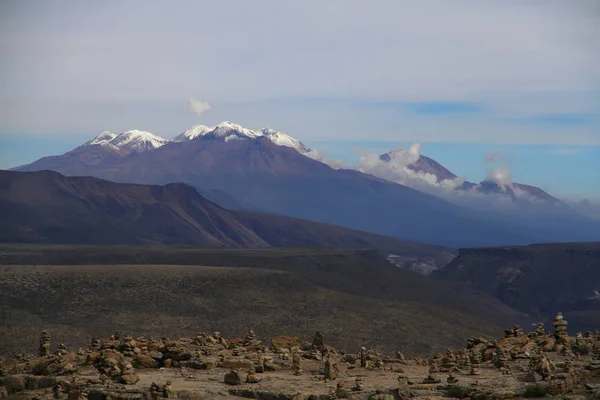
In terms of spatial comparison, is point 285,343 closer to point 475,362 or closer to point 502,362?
point 475,362

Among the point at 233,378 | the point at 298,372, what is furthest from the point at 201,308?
the point at 233,378

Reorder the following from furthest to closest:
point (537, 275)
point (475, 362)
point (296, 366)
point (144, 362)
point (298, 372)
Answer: point (537, 275)
point (475, 362)
point (144, 362)
point (296, 366)
point (298, 372)

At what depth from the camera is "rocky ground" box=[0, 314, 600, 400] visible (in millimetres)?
24625

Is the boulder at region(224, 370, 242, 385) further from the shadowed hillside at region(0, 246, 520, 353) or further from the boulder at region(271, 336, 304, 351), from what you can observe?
the shadowed hillside at region(0, 246, 520, 353)

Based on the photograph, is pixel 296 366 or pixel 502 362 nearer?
pixel 502 362

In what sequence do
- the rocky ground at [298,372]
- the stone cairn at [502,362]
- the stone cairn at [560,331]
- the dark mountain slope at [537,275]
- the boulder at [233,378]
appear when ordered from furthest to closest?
the dark mountain slope at [537,275] < the stone cairn at [560,331] < the stone cairn at [502,362] < the boulder at [233,378] < the rocky ground at [298,372]

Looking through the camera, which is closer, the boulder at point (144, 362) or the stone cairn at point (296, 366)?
the stone cairn at point (296, 366)

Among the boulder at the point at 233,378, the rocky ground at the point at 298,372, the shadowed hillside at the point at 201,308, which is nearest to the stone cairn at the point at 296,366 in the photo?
the rocky ground at the point at 298,372

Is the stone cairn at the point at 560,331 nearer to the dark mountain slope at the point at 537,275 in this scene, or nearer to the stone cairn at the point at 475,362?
the stone cairn at the point at 475,362

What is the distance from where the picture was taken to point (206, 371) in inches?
1150

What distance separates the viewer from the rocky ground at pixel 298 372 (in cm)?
2462

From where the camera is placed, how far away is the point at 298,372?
28.7 meters

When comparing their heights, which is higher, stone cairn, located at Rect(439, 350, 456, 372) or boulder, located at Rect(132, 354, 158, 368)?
stone cairn, located at Rect(439, 350, 456, 372)

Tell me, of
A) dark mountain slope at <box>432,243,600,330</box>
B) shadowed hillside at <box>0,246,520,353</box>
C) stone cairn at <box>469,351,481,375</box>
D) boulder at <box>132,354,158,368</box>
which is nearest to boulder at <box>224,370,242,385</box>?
boulder at <box>132,354,158,368</box>
